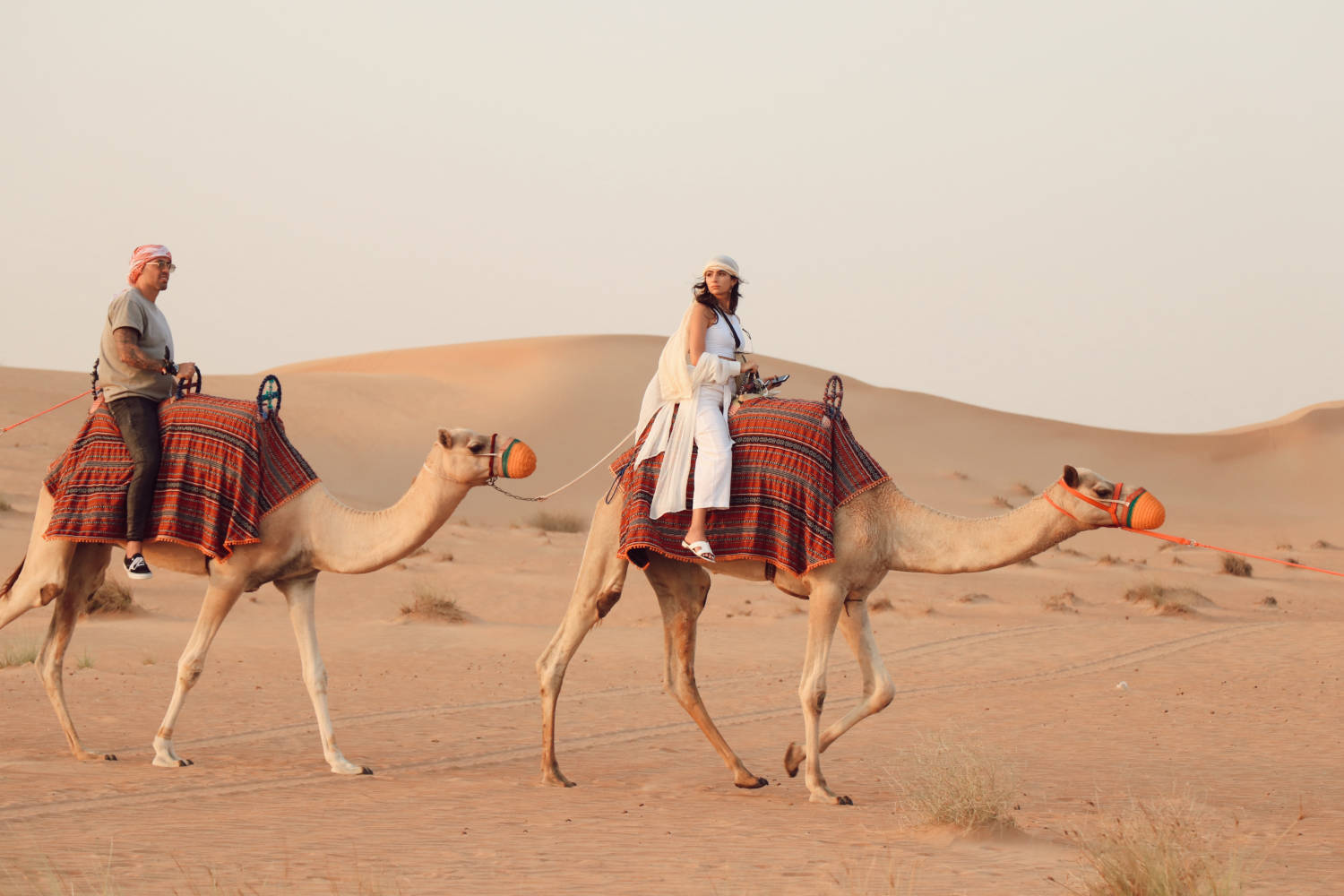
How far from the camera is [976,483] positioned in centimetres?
4844

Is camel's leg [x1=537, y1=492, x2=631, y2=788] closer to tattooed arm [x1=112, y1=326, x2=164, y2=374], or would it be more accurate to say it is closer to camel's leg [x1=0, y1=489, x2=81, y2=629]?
tattooed arm [x1=112, y1=326, x2=164, y2=374]

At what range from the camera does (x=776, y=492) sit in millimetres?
8070

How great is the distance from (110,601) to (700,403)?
1226cm

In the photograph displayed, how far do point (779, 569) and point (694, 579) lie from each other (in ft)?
2.70

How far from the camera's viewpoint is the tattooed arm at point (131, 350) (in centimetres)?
877

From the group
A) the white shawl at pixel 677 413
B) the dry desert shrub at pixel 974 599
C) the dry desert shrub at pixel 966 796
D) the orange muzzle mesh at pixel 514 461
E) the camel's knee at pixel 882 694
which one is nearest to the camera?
the dry desert shrub at pixel 966 796

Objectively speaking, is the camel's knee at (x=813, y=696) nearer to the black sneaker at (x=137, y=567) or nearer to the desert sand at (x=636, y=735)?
the desert sand at (x=636, y=735)

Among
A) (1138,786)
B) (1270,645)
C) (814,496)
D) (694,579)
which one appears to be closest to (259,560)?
(694,579)

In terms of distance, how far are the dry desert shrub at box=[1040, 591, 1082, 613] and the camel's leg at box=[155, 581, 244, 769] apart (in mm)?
15946

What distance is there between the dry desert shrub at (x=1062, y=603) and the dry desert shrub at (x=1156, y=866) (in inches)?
633

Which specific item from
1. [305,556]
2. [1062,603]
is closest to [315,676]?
[305,556]

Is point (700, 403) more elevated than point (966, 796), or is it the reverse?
point (700, 403)

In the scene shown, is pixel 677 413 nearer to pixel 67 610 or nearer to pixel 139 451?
pixel 139 451

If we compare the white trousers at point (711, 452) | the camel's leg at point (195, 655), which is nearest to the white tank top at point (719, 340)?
the white trousers at point (711, 452)
